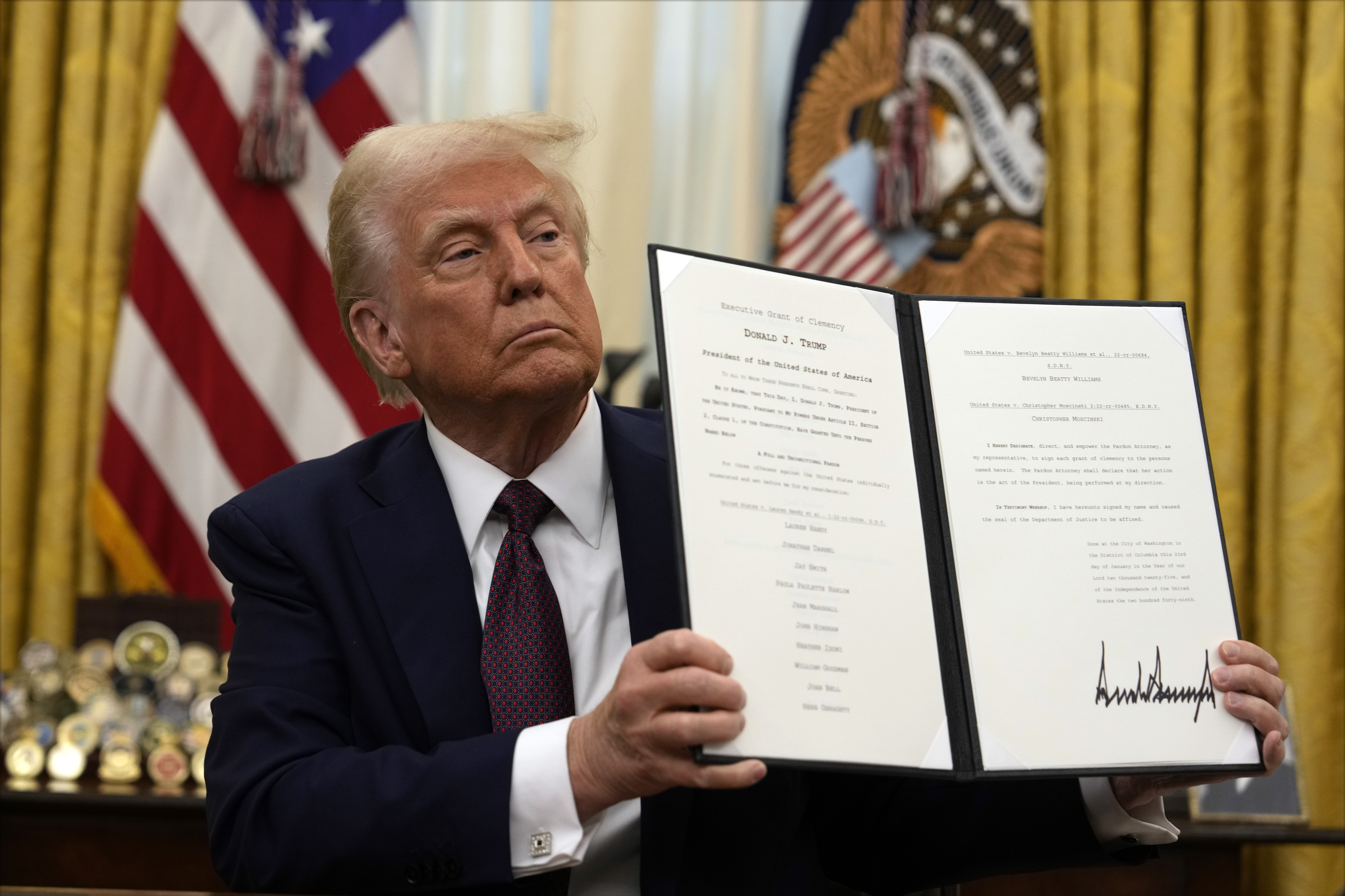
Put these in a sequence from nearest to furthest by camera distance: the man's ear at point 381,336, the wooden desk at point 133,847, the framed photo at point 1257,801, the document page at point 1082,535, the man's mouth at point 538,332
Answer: the document page at point 1082,535
the man's mouth at point 538,332
the man's ear at point 381,336
the wooden desk at point 133,847
the framed photo at point 1257,801

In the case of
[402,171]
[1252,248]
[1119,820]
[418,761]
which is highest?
[1252,248]

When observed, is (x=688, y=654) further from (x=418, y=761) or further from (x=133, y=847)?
(x=133, y=847)

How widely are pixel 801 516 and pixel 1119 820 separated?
1.92ft

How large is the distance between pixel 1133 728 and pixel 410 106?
2410 millimetres

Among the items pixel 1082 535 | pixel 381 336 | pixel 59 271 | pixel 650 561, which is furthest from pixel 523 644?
pixel 59 271

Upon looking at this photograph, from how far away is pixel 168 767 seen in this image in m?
2.29

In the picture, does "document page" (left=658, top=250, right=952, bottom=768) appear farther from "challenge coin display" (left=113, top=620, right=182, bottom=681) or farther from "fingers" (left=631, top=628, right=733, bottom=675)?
"challenge coin display" (left=113, top=620, right=182, bottom=681)

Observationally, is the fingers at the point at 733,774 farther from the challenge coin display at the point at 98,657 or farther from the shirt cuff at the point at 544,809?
the challenge coin display at the point at 98,657

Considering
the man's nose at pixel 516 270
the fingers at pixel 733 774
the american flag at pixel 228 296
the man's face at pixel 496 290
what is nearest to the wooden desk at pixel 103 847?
the american flag at pixel 228 296

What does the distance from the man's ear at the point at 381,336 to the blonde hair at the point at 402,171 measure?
0.02 m

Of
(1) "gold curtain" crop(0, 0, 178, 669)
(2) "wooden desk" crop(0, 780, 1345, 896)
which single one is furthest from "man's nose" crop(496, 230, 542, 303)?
(1) "gold curtain" crop(0, 0, 178, 669)

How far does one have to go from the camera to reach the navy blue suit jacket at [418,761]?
1.21 metres

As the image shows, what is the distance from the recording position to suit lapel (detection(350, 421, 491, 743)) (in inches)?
53.8

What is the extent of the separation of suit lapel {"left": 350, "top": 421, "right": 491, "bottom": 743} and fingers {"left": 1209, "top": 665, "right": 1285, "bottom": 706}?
787mm
